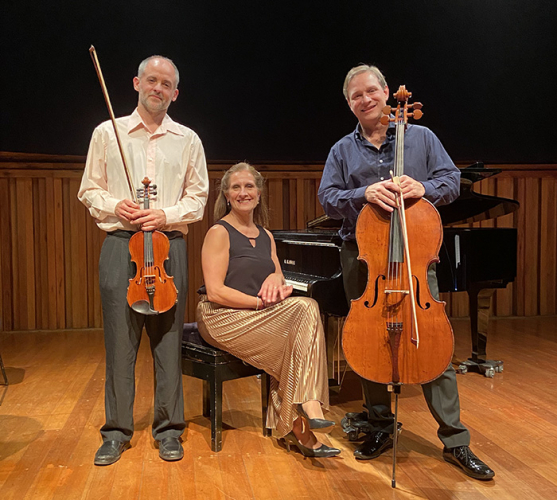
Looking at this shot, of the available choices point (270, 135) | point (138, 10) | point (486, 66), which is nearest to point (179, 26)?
point (138, 10)

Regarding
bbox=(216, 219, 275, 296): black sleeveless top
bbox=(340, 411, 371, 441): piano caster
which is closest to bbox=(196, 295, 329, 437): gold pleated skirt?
bbox=(216, 219, 275, 296): black sleeveless top

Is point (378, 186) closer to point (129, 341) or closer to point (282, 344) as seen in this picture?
point (282, 344)

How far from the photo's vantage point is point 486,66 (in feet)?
20.7

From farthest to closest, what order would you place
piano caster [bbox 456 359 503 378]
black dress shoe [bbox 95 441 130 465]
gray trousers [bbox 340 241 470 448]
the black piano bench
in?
piano caster [bbox 456 359 503 378], the black piano bench, black dress shoe [bbox 95 441 130 465], gray trousers [bbox 340 241 470 448]

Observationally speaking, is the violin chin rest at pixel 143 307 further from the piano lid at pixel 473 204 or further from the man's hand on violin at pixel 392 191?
the piano lid at pixel 473 204

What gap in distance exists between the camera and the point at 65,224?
5895 mm

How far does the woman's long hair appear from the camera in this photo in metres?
2.79

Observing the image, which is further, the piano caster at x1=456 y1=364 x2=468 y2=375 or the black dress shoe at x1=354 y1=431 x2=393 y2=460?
the piano caster at x1=456 y1=364 x2=468 y2=375

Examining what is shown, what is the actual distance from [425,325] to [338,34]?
15.3ft

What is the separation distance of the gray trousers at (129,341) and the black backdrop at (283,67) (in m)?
3.61

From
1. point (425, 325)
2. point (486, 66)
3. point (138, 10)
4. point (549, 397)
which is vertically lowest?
point (549, 397)

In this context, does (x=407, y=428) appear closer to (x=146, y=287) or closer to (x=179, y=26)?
(x=146, y=287)

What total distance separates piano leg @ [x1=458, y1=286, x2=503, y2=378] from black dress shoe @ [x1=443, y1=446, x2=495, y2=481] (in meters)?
1.77

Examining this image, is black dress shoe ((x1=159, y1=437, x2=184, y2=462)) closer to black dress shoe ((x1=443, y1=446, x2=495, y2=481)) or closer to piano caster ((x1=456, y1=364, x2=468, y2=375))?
black dress shoe ((x1=443, y1=446, x2=495, y2=481))
